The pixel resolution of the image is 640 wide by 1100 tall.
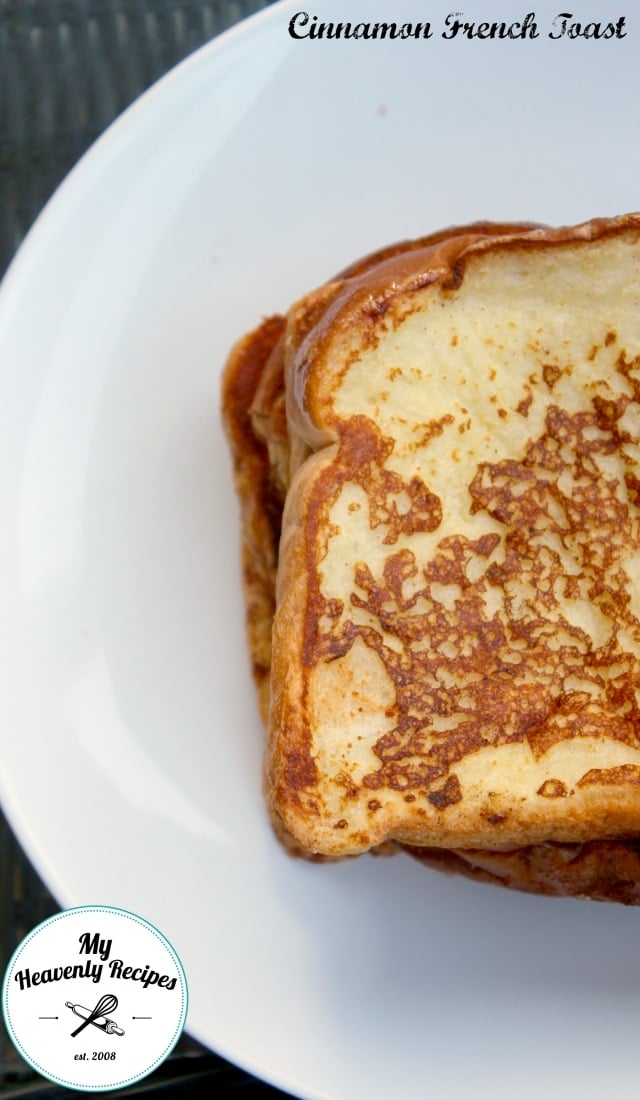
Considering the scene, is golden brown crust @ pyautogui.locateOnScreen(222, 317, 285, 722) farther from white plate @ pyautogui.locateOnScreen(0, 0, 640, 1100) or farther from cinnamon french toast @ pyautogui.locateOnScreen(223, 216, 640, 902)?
cinnamon french toast @ pyautogui.locateOnScreen(223, 216, 640, 902)

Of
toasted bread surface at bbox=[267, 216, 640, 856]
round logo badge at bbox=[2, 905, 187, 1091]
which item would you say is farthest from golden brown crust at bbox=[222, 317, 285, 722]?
round logo badge at bbox=[2, 905, 187, 1091]

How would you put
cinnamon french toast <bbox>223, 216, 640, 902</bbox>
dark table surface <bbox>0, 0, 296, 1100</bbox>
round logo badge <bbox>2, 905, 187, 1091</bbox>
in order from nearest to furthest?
cinnamon french toast <bbox>223, 216, 640, 902</bbox> → round logo badge <bbox>2, 905, 187, 1091</bbox> → dark table surface <bbox>0, 0, 296, 1100</bbox>

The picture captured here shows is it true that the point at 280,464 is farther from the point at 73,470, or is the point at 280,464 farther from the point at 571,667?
the point at 571,667

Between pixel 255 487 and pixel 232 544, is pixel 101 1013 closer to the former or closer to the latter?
pixel 232 544

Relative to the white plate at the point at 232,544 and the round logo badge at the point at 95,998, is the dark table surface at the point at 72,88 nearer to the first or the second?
the round logo badge at the point at 95,998

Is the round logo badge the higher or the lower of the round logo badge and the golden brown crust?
the lower

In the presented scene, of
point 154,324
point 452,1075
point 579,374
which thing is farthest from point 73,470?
point 452,1075

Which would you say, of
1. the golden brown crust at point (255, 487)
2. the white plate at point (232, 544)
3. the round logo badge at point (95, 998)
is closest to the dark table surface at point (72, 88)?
the round logo badge at point (95, 998)

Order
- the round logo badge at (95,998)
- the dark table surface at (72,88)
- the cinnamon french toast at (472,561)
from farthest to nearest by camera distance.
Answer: the dark table surface at (72,88) → the round logo badge at (95,998) → the cinnamon french toast at (472,561)
